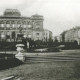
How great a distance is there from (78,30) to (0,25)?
37.1m

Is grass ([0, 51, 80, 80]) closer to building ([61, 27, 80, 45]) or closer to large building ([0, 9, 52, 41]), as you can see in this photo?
large building ([0, 9, 52, 41])

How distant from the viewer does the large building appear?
3007 inches

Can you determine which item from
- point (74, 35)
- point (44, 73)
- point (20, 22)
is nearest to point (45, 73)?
point (44, 73)

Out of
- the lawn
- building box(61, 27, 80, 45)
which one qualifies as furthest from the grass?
building box(61, 27, 80, 45)

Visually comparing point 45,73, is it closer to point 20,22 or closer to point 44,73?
point 44,73

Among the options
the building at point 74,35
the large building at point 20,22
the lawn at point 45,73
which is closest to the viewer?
the lawn at point 45,73

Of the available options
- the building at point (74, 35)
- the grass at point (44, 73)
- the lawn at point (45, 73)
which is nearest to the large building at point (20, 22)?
the building at point (74, 35)

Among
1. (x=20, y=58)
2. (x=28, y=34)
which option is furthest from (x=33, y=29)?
(x=20, y=58)

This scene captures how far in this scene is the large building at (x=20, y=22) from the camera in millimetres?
76375

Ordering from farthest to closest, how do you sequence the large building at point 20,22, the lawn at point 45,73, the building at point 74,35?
the building at point 74,35 < the large building at point 20,22 < the lawn at point 45,73

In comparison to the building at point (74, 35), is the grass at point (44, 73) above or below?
below

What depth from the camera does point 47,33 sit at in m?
120

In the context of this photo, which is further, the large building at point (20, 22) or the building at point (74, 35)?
the building at point (74, 35)

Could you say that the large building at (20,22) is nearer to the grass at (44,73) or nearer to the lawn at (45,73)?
the grass at (44,73)
